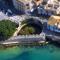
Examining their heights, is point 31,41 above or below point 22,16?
below

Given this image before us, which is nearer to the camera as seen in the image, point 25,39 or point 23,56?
point 23,56

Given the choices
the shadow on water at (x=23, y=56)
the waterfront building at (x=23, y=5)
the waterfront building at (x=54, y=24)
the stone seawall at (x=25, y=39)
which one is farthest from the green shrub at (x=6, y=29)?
the waterfront building at (x=54, y=24)

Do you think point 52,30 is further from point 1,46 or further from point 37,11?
point 1,46

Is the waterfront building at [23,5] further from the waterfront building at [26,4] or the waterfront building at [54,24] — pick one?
the waterfront building at [54,24]

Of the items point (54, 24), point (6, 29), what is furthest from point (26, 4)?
point (54, 24)

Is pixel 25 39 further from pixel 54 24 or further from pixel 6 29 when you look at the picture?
pixel 54 24

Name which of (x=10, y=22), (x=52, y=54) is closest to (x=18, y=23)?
(x=10, y=22)
